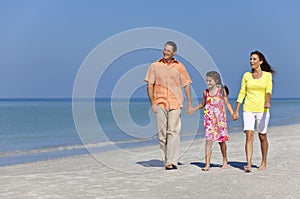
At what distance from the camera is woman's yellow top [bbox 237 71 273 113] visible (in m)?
8.00

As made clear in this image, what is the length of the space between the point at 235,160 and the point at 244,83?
2284mm

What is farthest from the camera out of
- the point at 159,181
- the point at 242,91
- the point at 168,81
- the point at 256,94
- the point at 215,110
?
the point at 215,110

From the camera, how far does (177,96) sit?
27.1 ft

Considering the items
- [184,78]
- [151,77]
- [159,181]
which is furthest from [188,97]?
[159,181]

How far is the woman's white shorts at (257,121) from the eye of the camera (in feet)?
26.3

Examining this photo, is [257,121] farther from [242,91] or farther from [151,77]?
[151,77]

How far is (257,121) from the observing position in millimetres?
8125

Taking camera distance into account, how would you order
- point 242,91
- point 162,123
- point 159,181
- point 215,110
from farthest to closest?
point 215,110 → point 162,123 → point 242,91 → point 159,181

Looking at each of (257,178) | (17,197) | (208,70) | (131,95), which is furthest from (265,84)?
(17,197)

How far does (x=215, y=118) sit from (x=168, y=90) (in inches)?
36.1

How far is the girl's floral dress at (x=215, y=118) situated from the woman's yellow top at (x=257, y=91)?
0.47 meters

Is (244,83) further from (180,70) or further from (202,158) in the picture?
(202,158)

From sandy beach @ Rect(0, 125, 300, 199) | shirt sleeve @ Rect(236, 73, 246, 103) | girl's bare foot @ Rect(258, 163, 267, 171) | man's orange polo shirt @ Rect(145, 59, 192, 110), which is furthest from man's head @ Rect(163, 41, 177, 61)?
girl's bare foot @ Rect(258, 163, 267, 171)

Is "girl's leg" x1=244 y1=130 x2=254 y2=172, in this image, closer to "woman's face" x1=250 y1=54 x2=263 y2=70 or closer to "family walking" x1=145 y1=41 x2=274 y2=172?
"family walking" x1=145 y1=41 x2=274 y2=172
